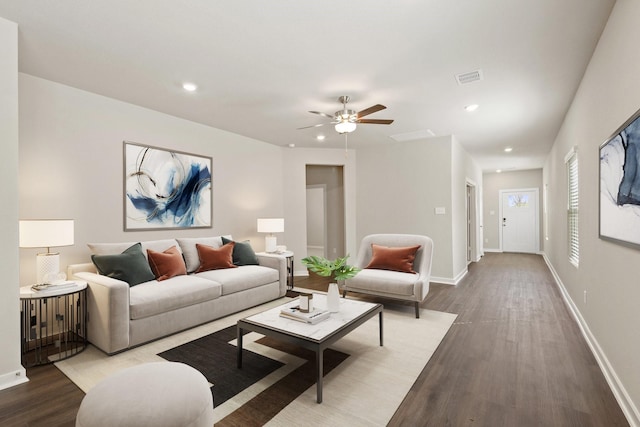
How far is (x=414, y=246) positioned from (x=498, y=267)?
4077 millimetres

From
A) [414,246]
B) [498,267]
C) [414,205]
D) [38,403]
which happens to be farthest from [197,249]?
[498,267]

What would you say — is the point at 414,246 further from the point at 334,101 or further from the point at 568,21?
the point at 568,21

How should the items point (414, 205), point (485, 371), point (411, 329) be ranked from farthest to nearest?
1. point (414, 205)
2. point (411, 329)
3. point (485, 371)

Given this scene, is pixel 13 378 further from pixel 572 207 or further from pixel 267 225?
pixel 572 207

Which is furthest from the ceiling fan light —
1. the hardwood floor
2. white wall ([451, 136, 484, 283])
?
white wall ([451, 136, 484, 283])

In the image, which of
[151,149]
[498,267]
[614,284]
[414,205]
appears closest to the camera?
[614,284]

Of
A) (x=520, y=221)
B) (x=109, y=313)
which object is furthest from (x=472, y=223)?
(x=109, y=313)

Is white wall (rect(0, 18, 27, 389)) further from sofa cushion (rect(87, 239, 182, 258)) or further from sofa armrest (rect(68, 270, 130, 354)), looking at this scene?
sofa cushion (rect(87, 239, 182, 258))

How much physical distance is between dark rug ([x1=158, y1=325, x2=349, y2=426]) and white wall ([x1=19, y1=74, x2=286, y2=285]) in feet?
5.64

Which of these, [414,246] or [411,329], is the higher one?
[414,246]

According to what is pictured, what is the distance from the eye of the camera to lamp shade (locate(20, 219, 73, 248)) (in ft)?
8.33

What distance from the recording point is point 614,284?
2201 millimetres

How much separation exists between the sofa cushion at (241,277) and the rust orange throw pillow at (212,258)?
8cm

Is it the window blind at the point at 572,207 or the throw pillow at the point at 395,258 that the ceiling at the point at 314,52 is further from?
the throw pillow at the point at 395,258
